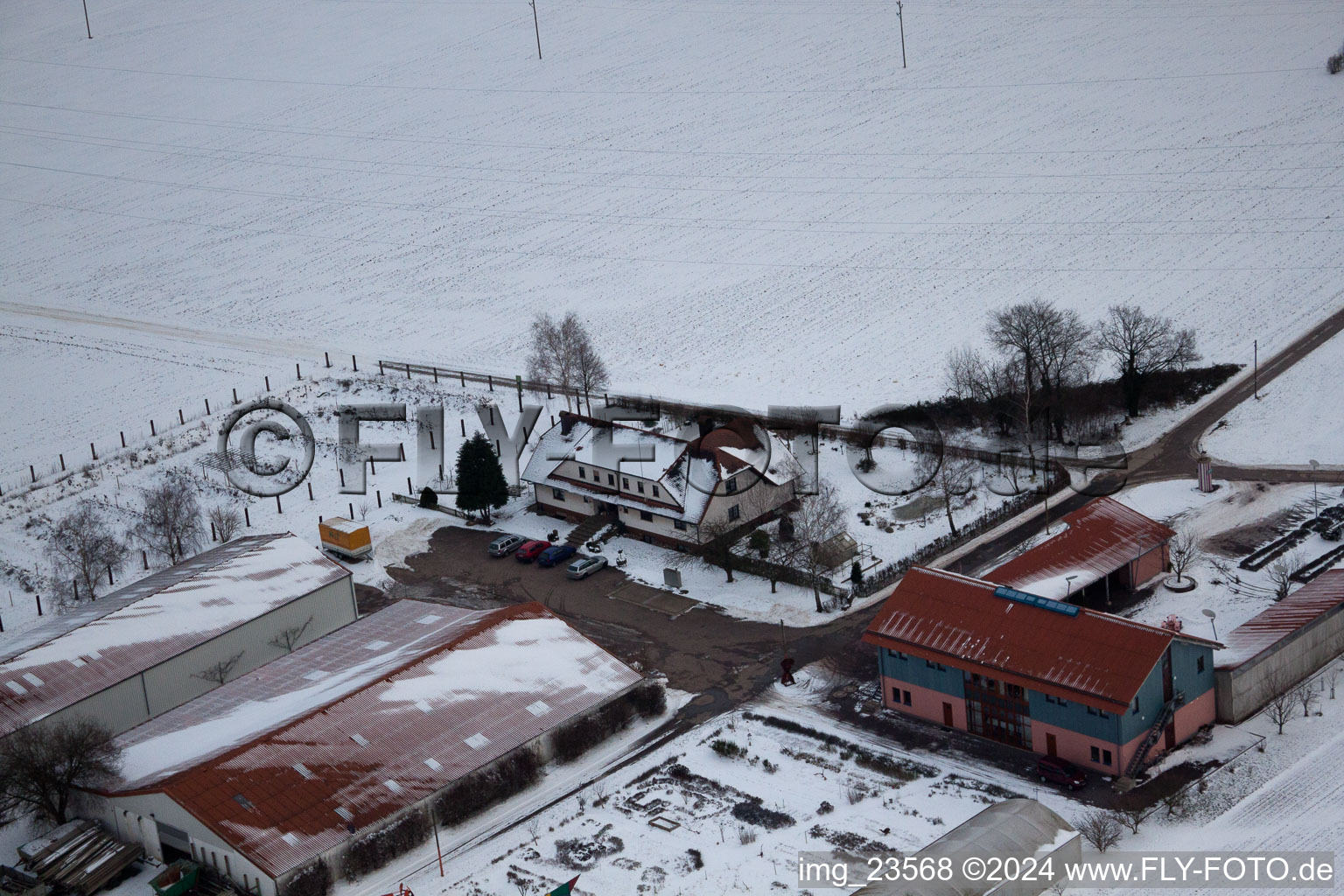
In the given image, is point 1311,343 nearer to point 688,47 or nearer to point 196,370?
point 196,370


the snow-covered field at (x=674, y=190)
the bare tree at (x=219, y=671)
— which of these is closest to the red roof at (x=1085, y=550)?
the snow-covered field at (x=674, y=190)

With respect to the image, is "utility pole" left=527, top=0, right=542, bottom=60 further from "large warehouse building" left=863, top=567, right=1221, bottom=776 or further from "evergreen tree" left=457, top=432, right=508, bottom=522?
"large warehouse building" left=863, top=567, right=1221, bottom=776

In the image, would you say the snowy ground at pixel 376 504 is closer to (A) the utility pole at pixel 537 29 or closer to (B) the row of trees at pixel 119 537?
(B) the row of trees at pixel 119 537

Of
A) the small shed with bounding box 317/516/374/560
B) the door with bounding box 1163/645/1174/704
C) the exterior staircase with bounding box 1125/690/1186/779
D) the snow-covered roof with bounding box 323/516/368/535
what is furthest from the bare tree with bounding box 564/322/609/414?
the exterior staircase with bounding box 1125/690/1186/779

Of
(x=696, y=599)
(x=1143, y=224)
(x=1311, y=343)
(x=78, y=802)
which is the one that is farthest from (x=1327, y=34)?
(x=78, y=802)

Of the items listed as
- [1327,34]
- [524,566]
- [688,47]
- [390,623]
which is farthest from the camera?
[688,47]

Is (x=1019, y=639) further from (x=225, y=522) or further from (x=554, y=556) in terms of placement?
(x=225, y=522)

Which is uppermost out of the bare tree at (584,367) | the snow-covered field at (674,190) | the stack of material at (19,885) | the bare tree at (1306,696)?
the snow-covered field at (674,190)
